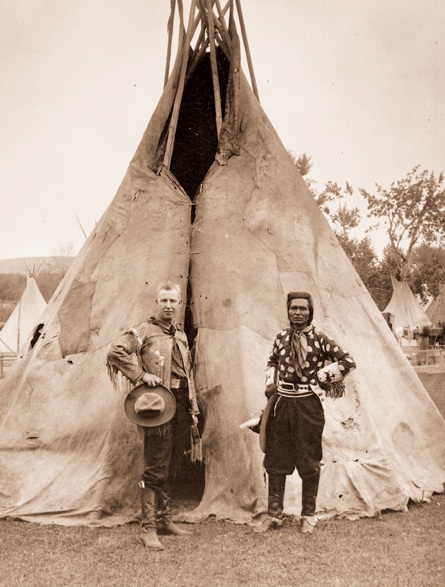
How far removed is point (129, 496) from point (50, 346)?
1725 millimetres

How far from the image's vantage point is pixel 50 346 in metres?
5.93

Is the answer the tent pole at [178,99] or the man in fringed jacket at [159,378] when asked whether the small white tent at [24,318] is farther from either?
the man in fringed jacket at [159,378]

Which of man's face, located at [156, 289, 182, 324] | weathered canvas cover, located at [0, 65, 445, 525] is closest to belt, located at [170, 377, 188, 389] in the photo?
man's face, located at [156, 289, 182, 324]

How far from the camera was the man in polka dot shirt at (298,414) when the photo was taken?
4.43 meters

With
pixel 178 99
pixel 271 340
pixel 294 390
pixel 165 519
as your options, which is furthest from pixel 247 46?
pixel 165 519

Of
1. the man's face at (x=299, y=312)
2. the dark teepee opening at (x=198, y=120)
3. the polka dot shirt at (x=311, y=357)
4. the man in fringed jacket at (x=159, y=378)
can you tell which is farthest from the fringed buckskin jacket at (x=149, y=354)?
the dark teepee opening at (x=198, y=120)

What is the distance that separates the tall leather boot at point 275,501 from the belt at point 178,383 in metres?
0.91

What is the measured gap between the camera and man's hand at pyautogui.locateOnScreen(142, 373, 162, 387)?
171 inches

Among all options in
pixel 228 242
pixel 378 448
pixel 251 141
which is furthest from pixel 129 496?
pixel 251 141

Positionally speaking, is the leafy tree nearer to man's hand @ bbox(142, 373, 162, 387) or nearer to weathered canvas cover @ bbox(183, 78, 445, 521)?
weathered canvas cover @ bbox(183, 78, 445, 521)

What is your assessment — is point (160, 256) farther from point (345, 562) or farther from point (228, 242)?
point (345, 562)

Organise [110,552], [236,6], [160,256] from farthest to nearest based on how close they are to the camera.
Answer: [236,6]
[160,256]
[110,552]

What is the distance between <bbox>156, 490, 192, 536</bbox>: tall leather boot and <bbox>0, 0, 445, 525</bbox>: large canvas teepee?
0.94 ft

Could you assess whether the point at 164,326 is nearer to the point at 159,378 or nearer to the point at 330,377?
the point at 159,378
